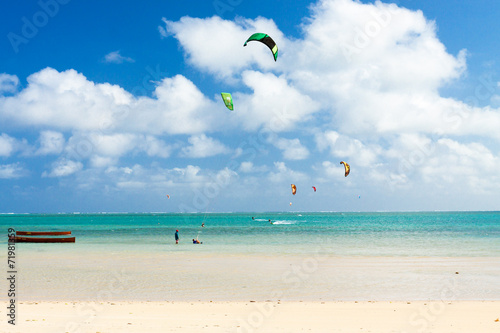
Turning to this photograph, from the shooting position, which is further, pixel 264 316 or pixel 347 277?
pixel 347 277

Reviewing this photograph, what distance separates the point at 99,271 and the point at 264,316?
11206 millimetres

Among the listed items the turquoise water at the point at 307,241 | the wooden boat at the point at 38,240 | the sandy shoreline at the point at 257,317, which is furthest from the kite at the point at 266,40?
the wooden boat at the point at 38,240

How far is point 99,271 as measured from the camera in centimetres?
1903

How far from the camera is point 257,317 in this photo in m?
9.96

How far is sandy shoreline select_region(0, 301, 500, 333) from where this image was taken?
8.77 metres

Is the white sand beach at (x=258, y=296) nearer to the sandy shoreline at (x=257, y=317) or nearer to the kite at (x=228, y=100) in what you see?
the sandy shoreline at (x=257, y=317)

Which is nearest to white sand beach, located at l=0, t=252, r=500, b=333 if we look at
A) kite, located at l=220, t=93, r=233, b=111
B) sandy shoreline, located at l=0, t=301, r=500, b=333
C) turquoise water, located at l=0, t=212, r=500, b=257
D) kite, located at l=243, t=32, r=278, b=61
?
sandy shoreline, located at l=0, t=301, r=500, b=333

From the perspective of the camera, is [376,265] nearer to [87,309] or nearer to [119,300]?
[119,300]

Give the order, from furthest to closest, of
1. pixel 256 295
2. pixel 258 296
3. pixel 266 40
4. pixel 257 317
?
pixel 266 40
pixel 256 295
pixel 258 296
pixel 257 317

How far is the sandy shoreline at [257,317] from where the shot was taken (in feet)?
28.8

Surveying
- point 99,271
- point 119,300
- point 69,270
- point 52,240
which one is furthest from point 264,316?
point 52,240

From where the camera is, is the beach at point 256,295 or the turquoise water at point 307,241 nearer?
the beach at point 256,295

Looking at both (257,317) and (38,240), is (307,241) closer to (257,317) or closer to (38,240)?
(38,240)

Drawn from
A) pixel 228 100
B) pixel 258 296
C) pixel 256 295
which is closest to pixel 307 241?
pixel 228 100
